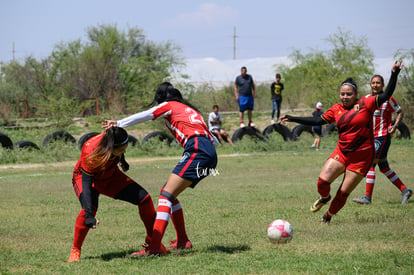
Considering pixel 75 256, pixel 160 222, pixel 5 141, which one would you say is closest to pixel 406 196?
pixel 160 222

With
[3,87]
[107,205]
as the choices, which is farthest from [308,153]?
[3,87]

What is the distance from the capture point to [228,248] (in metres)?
7.34

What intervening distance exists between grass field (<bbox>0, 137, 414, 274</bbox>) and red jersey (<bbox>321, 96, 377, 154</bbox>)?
115 centimetres

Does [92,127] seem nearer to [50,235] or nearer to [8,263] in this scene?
[50,235]

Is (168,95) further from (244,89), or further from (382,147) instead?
(244,89)

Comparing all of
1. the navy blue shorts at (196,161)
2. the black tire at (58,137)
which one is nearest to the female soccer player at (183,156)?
the navy blue shorts at (196,161)

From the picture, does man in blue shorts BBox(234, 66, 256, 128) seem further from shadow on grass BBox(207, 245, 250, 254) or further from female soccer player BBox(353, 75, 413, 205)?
shadow on grass BBox(207, 245, 250, 254)

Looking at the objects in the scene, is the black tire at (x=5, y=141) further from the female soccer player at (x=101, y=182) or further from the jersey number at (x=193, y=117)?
the jersey number at (x=193, y=117)

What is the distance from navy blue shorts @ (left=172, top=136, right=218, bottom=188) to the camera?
6.82 m

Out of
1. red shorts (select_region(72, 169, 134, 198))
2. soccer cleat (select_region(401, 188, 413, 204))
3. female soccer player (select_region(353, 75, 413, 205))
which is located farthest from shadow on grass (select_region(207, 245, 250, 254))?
soccer cleat (select_region(401, 188, 413, 204))

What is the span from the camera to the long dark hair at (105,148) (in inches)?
265

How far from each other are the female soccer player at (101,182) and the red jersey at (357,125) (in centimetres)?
301

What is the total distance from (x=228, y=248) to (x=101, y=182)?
171 centimetres

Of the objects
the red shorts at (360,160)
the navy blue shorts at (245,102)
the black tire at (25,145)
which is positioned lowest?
the black tire at (25,145)
